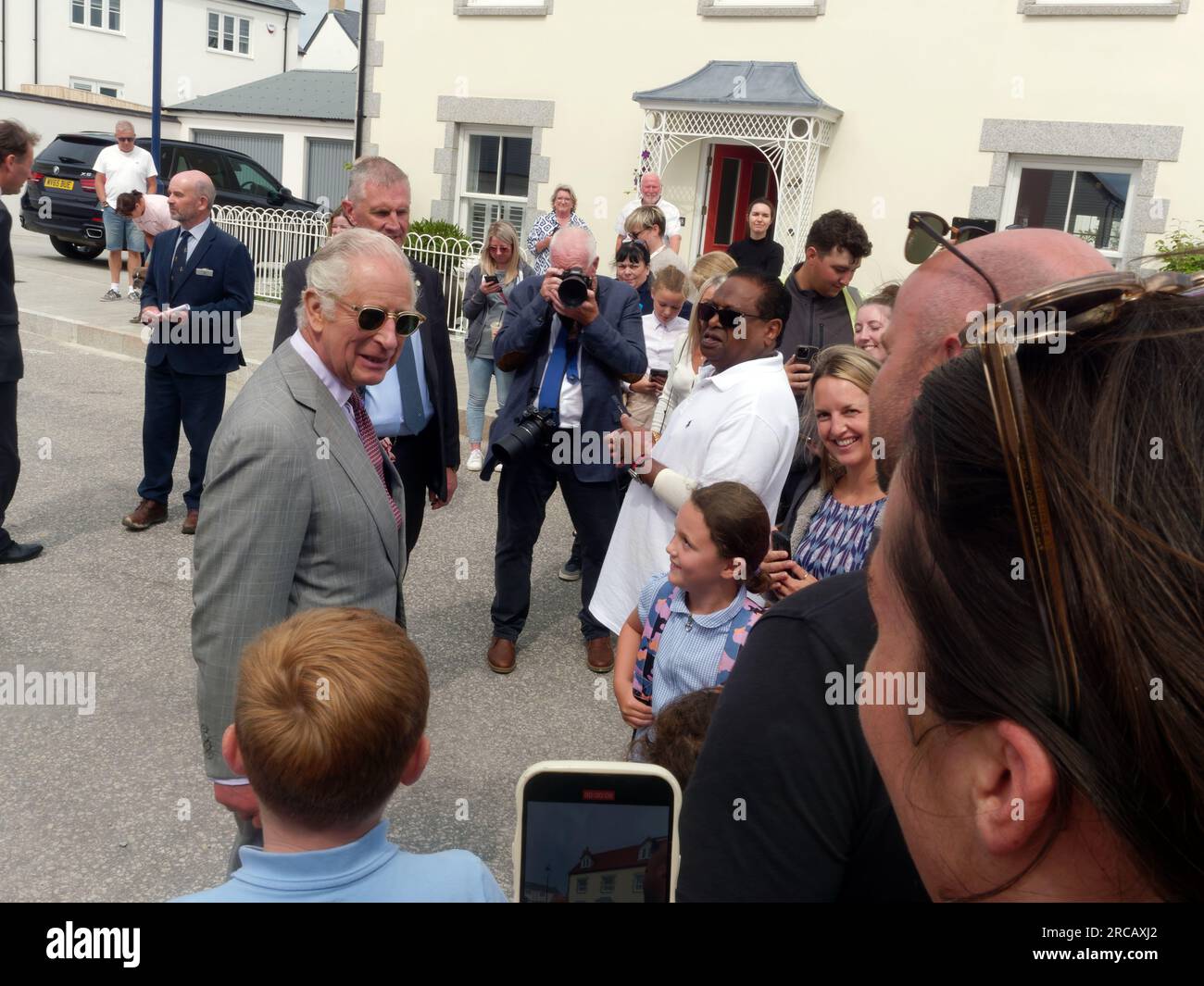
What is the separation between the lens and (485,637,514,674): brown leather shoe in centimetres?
495

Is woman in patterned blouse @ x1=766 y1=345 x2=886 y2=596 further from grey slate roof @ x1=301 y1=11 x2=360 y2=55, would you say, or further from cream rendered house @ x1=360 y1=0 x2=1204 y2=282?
grey slate roof @ x1=301 y1=11 x2=360 y2=55

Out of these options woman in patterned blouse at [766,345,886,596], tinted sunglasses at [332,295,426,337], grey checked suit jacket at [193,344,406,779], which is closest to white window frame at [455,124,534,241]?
woman in patterned blouse at [766,345,886,596]

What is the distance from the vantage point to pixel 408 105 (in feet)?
47.9

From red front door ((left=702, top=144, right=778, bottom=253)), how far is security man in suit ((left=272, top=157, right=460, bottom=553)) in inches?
338

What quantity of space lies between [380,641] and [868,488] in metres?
1.97

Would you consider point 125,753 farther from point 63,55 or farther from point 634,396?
point 63,55

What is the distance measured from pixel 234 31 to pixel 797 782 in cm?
5001

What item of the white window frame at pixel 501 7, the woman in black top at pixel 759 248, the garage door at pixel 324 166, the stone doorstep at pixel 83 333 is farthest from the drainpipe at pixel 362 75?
the garage door at pixel 324 166

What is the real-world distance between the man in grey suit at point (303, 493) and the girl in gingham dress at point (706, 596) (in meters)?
0.84

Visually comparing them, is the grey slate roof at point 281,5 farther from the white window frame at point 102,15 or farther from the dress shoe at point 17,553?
the dress shoe at point 17,553

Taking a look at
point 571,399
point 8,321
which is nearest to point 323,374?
point 571,399

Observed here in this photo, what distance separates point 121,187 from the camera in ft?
48.8
